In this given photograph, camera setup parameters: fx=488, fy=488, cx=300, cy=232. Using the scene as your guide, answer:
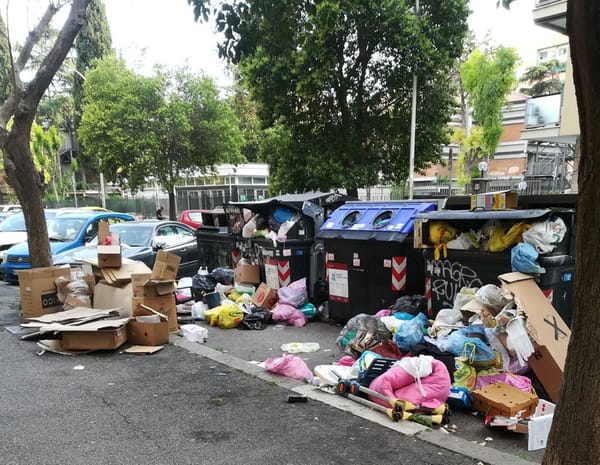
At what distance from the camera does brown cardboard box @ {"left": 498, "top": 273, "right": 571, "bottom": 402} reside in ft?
12.7

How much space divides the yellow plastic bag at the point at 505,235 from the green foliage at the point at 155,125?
17400 mm

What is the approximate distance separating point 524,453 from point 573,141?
1626 cm

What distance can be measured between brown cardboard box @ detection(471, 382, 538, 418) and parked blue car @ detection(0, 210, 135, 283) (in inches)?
356

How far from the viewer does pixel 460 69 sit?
89.5ft

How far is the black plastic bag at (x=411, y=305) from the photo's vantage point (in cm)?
571

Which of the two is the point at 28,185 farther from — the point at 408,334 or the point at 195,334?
the point at 408,334

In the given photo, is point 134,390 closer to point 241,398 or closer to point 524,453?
point 241,398

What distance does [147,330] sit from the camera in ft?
19.2

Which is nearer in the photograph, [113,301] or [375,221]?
[375,221]

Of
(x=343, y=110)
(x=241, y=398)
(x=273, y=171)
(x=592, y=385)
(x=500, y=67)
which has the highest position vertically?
(x=500, y=67)

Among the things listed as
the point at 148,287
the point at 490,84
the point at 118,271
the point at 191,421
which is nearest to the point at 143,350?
the point at 148,287

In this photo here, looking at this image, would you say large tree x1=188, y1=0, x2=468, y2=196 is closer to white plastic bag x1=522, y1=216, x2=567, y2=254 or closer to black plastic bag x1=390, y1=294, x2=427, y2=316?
black plastic bag x1=390, y1=294, x2=427, y2=316

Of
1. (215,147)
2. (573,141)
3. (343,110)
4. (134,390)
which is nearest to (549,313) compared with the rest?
(134,390)

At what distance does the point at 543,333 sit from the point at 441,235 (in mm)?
1767
